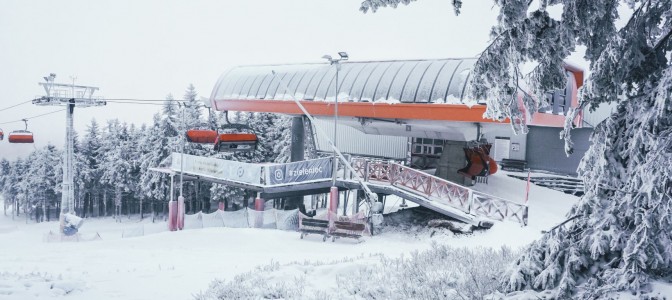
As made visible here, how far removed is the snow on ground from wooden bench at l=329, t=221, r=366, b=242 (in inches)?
11.9

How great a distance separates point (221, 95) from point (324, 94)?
8.75 meters

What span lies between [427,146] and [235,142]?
1090cm

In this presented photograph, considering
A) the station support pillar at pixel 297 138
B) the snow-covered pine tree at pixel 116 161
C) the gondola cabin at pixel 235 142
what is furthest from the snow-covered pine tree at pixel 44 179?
the gondola cabin at pixel 235 142

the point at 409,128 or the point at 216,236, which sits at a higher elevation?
the point at 409,128

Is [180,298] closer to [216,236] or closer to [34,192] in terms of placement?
[216,236]

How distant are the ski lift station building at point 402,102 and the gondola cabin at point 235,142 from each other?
3.00 metres

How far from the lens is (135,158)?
63000mm

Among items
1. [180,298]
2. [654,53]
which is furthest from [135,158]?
[654,53]

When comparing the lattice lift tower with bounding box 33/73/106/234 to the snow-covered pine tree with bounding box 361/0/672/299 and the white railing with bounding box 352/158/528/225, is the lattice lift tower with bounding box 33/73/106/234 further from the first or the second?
the snow-covered pine tree with bounding box 361/0/672/299

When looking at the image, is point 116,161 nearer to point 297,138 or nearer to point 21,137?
point 21,137

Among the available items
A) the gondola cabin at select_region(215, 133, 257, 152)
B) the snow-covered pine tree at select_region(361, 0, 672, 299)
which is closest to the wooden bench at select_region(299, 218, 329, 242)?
the gondola cabin at select_region(215, 133, 257, 152)

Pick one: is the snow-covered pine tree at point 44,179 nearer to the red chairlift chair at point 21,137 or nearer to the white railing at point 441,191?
the red chairlift chair at point 21,137

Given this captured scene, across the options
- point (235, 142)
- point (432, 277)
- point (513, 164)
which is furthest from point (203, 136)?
point (513, 164)

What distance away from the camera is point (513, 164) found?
114ft
